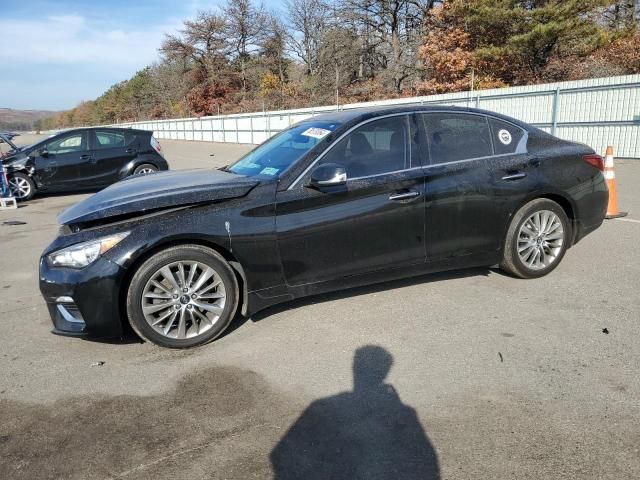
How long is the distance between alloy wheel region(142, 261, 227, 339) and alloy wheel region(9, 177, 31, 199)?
980 cm

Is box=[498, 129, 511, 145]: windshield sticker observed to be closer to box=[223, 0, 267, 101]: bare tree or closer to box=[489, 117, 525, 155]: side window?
box=[489, 117, 525, 155]: side window

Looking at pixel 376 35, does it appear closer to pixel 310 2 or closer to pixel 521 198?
pixel 310 2

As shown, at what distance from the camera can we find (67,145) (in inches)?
458

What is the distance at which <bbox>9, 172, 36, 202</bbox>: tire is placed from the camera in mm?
11523

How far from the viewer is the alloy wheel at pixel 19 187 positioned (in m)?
11.5

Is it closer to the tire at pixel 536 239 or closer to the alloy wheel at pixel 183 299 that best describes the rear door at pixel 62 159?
the alloy wheel at pixel 183 299

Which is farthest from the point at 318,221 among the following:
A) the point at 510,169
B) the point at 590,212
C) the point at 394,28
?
the point at 394,28

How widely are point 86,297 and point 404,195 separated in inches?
96.8

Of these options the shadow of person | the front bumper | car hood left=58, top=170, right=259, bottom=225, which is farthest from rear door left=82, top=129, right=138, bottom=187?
the shadow of person

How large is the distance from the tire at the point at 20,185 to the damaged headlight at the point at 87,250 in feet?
31.2

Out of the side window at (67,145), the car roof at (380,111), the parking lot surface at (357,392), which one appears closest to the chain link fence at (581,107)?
the side window at (67,145)

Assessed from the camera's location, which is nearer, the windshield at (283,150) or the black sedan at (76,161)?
the windshield at (283,150)

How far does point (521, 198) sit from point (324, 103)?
37.2m

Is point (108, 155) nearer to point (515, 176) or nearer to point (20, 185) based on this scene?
point (20, 185)
